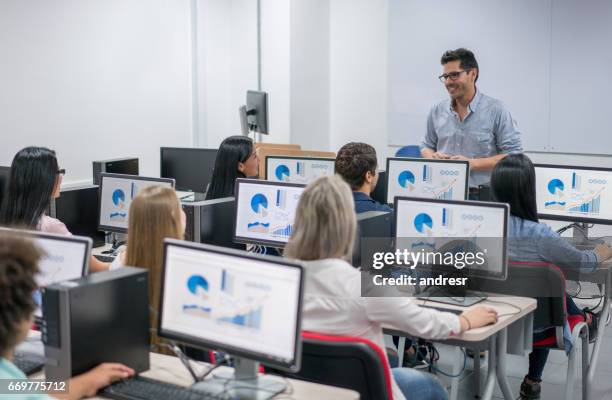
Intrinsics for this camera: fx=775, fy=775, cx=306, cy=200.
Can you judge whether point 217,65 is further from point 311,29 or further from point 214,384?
point 214,384

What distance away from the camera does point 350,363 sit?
7.58 feet

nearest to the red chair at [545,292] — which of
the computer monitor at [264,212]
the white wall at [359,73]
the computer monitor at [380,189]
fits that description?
the computer monitor at [264,212]

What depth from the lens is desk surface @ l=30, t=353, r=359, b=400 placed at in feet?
7.27

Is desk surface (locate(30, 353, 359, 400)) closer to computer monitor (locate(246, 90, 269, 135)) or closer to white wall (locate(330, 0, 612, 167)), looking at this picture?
computer monitor (locate(246, 90, 269, 135))

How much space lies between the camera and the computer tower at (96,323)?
2176 millimetres

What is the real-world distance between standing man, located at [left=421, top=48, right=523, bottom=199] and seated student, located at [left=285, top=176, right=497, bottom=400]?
267cm

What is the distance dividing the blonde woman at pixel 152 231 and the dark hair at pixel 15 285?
3.22 ft

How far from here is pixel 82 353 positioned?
2229 mm

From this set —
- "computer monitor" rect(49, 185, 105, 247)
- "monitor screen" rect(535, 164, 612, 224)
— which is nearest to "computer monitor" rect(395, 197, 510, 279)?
"monitor screen" rect(535, 164, 612, 224)

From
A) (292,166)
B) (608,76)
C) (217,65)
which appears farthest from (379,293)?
(217,65)

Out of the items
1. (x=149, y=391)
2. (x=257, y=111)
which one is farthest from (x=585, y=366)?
(x=257, y=111)

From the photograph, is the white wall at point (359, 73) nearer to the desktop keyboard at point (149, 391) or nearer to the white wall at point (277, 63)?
the white wall at point (277, 63)

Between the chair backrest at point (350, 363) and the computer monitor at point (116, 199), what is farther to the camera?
the computer monitor at point (116, 199)

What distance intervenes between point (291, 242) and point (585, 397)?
6.62 ft
